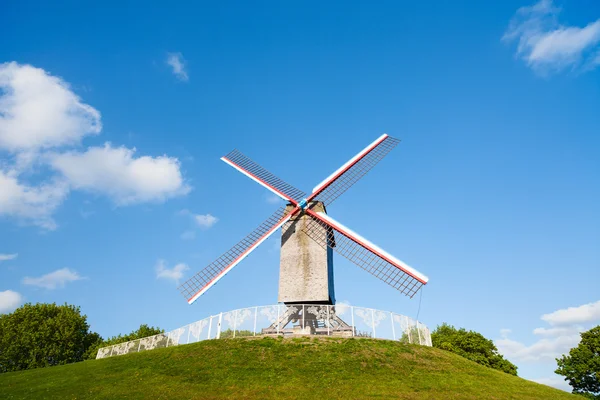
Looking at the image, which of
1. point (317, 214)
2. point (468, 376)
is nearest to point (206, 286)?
point (317, 214)

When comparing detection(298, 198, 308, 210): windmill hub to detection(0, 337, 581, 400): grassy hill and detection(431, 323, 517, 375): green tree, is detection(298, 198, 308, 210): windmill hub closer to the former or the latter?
detection(0, 337, 581, 400): grassy hill

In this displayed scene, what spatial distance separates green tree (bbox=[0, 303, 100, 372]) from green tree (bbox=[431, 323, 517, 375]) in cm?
4249

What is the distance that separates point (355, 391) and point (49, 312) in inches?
1743

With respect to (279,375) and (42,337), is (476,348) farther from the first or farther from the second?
(42,337)

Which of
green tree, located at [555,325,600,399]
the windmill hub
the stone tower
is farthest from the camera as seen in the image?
green tree, located at [555,325,600,399]

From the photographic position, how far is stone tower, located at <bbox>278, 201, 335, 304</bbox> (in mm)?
25344

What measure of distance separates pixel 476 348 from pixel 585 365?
10552 mm

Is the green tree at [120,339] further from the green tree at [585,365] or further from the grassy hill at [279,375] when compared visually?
the green tree at [585,365]

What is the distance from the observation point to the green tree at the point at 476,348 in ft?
144

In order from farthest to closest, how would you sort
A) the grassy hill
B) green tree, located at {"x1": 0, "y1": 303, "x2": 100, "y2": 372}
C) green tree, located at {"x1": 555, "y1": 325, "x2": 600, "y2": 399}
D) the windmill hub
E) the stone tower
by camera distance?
green tree, located at {"x1": 0, "y1": 303, "x2": 100, "y2": 372}, green tree, located at {"x1": 555, "y1": 325, "x2": 600, "y2": 399}, the windmill hub, the stone tower, the grassy hill

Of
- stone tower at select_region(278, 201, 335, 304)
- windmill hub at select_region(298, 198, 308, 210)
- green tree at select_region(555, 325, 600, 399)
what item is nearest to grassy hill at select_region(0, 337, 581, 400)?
stone tower at select_region(278, 201, 335, 304)

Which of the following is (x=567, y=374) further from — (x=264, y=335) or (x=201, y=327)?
(x=201, y=327)

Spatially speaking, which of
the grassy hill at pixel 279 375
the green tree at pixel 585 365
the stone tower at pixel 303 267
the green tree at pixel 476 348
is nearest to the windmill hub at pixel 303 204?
the stone tower at pixel 303 267

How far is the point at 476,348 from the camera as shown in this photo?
45.4m
